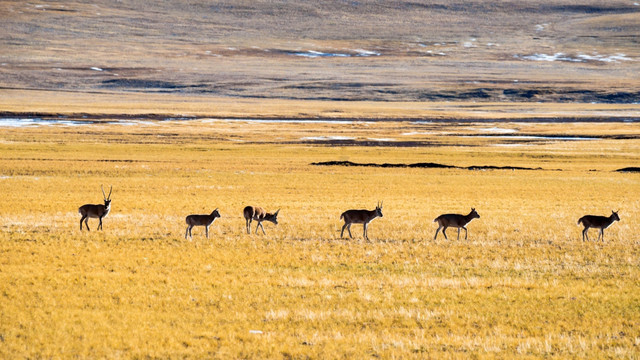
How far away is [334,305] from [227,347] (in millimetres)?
3213

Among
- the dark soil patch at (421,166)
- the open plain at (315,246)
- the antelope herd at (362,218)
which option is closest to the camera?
the open plain at (315,246)

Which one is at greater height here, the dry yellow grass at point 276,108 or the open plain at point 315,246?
the dry yellow grass at point 276,108

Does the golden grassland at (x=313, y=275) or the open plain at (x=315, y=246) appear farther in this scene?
the open plain at (x=315, y=246)

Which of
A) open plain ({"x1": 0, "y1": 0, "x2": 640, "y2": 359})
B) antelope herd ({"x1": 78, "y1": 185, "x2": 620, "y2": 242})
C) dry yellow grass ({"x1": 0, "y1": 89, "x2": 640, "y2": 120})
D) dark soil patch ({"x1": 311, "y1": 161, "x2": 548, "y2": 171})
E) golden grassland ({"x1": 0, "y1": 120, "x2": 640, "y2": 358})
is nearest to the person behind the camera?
golden grassland ({"x1": 0, "y1": 120, "x2": 640, "y2": 358})

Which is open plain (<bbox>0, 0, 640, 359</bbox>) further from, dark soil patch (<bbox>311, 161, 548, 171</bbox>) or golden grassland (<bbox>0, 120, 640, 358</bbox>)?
dark soil patch (<bbox>311, 161, 548, 171</bbox>)

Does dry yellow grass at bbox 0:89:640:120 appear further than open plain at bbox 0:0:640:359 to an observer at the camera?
Yes

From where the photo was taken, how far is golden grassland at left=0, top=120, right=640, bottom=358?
11164mm

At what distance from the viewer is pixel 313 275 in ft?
53.1

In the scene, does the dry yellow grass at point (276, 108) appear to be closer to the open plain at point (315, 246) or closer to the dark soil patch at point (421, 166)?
the open plain at point (315, 246)

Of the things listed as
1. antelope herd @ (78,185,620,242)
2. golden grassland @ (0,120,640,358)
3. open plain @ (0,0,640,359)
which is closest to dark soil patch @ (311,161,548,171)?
open plain @ (0,0,640,359)

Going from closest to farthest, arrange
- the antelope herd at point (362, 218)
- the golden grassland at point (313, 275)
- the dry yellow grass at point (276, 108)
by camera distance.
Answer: the golden grassland at point (313, 275), the antelope herd at point (362, 218), the dry yellow grass at point (276, 108)

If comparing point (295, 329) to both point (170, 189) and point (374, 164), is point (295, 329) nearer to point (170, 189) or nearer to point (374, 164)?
point (170, 189)

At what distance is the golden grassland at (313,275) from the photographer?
11164 millimetres

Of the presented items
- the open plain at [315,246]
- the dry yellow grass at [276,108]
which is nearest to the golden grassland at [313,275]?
the open plain at [315,246]
